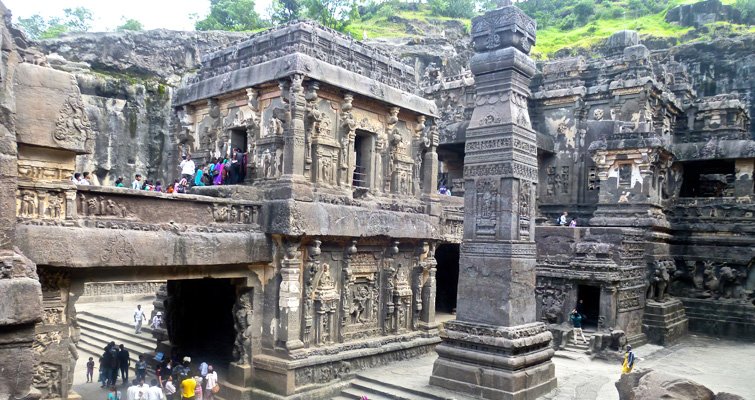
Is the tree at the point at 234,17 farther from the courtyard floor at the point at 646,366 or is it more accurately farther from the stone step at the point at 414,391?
the stone step at the point at 414,391

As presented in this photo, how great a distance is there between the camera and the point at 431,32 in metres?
49.0

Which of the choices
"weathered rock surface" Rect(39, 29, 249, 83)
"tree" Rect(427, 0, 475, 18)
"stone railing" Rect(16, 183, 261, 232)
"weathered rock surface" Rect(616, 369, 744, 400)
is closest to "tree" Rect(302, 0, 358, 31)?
"tree" Rect(427, 0, 475, 18)

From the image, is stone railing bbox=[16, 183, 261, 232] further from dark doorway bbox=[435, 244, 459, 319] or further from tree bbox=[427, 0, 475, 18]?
tree bbox=[427, 0, 475, 18]

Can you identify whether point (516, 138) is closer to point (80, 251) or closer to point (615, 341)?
point (80, 251)

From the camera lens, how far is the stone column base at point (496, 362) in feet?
27.6

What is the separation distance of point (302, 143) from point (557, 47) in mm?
39385

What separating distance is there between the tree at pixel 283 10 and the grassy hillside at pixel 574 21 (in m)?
4.83

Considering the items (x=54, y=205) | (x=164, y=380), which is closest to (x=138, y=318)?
(x=164, y=380)

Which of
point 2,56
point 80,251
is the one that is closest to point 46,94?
point 2,56

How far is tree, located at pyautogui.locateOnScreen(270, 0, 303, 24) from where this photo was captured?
46.0 metres

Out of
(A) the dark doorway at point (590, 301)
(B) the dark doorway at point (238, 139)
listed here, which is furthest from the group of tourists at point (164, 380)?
(A) the dark doorway at point (590, 301)

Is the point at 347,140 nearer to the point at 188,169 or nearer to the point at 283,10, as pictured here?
the point at 188,169

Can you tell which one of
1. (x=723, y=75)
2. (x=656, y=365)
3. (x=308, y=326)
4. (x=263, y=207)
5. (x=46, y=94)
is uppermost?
(x=723, y=75)

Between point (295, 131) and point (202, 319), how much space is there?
5939mm
